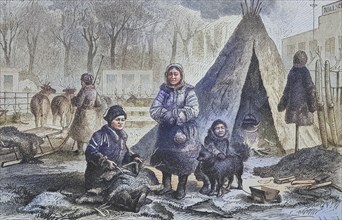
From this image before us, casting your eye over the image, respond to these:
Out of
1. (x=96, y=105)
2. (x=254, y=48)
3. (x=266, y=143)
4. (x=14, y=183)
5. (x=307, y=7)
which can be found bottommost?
(x=14, y=183)

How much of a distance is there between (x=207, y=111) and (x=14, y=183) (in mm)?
2313

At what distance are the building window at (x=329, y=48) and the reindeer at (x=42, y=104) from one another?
3.17 meters

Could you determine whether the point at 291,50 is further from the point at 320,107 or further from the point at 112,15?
the point at 112,15

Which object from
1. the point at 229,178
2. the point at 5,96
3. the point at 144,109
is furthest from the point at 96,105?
the point at 229,178

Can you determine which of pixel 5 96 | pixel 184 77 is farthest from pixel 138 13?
pixel 5 96

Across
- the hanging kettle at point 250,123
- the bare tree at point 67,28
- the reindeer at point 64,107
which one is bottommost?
the hanging kettle at point 250,123

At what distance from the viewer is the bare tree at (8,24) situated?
6582 millimetres

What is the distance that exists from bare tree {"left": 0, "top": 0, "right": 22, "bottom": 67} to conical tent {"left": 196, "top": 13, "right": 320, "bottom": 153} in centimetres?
216

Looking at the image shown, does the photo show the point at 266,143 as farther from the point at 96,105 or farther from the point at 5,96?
the point at 5,96

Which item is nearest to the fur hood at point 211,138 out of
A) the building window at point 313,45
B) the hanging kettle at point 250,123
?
the hanging kettle at point 250,123

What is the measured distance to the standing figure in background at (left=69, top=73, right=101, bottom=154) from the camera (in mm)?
6586

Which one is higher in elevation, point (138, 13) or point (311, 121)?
point (138, 13)

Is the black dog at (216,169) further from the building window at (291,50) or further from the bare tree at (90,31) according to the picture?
the bare tree at (90,31)

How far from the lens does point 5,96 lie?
6.61 m
